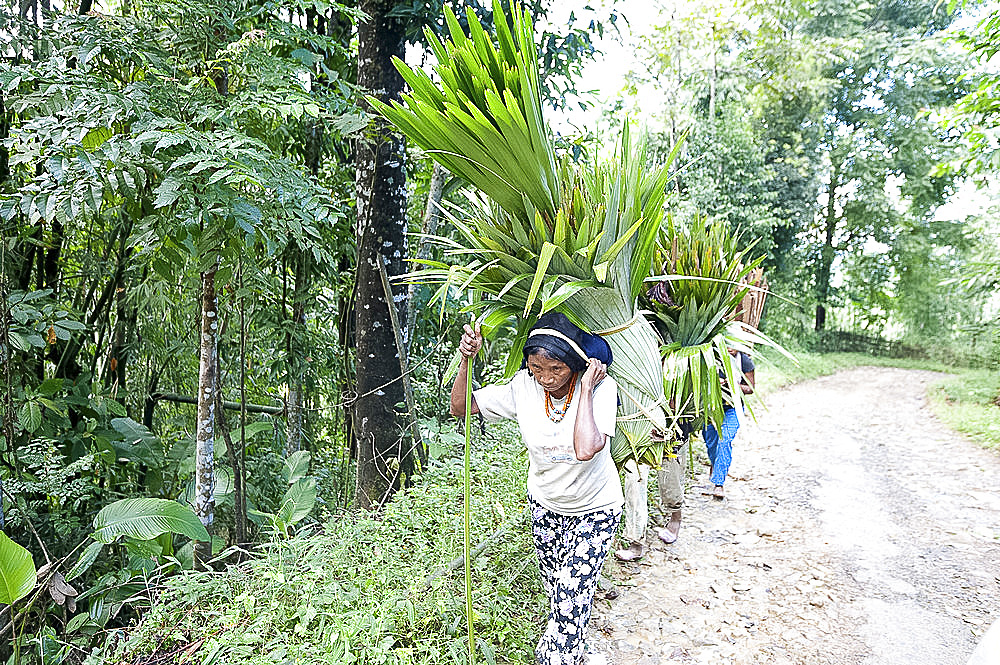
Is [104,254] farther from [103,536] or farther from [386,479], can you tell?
[386,479]

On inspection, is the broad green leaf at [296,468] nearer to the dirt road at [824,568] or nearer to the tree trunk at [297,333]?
the tree trunk at [297,333]

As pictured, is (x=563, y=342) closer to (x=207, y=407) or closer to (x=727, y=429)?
(x=207, y=407)

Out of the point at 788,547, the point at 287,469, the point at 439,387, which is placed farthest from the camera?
the point at 439,387

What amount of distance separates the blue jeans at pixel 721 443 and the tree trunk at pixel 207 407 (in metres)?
2.90

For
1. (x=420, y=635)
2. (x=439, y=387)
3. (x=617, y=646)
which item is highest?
(x=439, y=387)

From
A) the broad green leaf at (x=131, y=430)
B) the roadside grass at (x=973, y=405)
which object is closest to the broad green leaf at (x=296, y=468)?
the broad green leaf at (x=131, y=430)

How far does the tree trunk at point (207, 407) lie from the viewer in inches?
132

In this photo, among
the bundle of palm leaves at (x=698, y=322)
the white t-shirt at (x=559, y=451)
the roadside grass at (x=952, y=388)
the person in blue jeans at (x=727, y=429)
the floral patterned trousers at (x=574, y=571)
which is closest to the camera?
the white t-shirt at (x=559, y=451)

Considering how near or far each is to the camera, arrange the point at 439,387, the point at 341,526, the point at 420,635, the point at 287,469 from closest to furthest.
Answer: the point at 420,635 < the point at 341,526 < the point at 287,469 < the point at 439,387

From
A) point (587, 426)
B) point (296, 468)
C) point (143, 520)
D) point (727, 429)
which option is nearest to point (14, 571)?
point (143, 520)

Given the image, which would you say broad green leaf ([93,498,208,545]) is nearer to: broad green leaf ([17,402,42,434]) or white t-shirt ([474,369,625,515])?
broad green leaf ([17,402,42,434])

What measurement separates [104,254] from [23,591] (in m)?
2.00

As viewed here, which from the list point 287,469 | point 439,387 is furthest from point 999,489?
point 287,469

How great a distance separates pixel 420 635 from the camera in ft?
9.32
